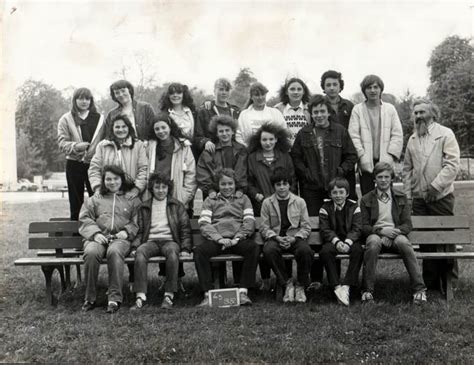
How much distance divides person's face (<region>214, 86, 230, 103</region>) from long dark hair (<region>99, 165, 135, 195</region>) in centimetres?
162

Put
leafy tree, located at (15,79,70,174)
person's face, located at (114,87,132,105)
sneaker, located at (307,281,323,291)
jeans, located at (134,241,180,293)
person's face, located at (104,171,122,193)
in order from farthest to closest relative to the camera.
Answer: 1. leafy tree, located at (15,79,70,174)
2. person's face, located at (114,87,132,105)
3. sneaker, located at (307,281,323,291)
4. person's face, located at (104,171,122,193)
5. jeans, located at (134,241,180,293)

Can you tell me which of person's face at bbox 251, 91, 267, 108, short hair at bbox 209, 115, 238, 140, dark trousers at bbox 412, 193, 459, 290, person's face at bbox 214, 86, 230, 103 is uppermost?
person's face at bbox 214, 86, 230, 103

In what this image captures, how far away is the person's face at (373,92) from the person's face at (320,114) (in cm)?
65

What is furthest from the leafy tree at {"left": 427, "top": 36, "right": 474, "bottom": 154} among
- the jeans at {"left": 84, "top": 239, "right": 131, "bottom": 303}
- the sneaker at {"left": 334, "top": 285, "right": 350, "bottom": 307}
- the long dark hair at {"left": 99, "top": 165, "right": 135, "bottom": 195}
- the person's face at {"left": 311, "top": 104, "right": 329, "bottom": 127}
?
the jeans at {"left": 84, "top": 239, "right": 131, "bottom": 303}

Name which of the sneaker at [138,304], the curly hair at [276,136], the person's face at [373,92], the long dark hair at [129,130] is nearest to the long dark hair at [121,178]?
the long dark hair at [129,130]

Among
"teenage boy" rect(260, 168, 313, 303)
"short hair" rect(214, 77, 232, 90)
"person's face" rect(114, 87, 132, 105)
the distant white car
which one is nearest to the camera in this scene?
"teenage boy" rect(260, 168, 313, 303)

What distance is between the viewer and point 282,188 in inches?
225

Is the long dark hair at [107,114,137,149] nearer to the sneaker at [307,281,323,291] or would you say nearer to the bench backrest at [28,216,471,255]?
the bench backrest at [28,216,471,255]

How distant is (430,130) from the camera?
611cm

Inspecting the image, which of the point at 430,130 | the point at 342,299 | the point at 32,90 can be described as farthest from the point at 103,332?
the point at 32,90

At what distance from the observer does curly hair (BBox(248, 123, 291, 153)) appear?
6062 millimetres

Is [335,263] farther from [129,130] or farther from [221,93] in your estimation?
[129,130]

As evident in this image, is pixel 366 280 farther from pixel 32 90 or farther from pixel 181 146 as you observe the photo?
pixel 32 90

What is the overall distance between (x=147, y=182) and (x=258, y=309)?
2.02 meters
